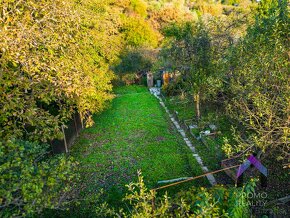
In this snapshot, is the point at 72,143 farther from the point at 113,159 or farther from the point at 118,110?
the point at 118,110

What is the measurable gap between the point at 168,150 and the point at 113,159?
2.16 meters

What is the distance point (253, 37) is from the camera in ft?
22.5

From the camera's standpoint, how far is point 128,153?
978cm

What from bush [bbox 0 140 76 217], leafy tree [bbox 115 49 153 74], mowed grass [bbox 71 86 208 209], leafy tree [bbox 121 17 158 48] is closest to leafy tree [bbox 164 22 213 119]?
mowed grass [bbox 71 86 208 209]

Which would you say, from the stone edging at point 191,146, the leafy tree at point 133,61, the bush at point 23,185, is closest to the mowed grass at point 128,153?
the stone edging at point 191,146

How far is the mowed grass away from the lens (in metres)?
7.93

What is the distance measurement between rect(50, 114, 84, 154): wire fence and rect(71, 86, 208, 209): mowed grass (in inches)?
11.9

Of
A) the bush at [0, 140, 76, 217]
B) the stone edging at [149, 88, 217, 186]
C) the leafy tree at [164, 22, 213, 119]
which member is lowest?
the stone edging at [149, 88, 217, 186]

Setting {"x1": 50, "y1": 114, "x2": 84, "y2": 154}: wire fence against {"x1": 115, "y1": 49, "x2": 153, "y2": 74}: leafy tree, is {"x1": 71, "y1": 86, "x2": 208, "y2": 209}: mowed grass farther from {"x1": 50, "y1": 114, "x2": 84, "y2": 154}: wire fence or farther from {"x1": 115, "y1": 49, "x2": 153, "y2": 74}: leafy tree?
{"x1": 115, "y1": 49, "x2": 153, "y2": 74}: leafy tree

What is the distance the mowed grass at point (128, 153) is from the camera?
26.0ft

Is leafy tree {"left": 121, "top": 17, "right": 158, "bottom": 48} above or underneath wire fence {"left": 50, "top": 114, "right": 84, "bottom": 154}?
above

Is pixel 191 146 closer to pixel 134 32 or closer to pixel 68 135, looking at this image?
pixel 68 135

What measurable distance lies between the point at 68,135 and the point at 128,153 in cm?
278

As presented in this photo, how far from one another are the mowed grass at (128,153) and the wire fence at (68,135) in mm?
302
